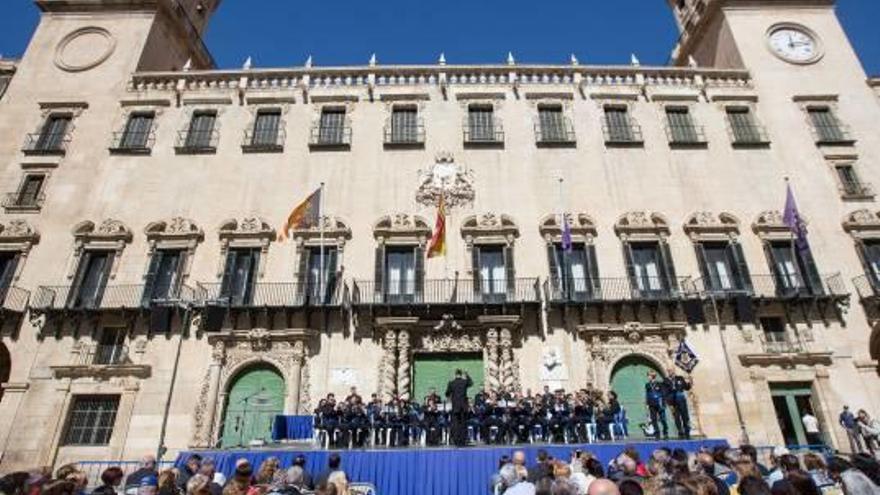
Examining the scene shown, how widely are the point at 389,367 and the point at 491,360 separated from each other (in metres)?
3.34

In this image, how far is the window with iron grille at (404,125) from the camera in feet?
78.3

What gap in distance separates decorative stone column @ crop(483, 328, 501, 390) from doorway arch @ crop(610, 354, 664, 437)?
12.7 feet

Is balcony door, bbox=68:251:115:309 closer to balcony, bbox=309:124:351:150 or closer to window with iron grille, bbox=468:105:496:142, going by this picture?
balcony, bbox=309:124:351:150

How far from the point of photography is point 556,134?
24.0m

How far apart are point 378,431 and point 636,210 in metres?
13.1

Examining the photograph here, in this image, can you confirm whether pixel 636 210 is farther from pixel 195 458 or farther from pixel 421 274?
pixel 195 458

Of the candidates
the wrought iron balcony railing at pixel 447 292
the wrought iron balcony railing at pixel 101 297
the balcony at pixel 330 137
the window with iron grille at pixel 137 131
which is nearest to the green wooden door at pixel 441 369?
the wrought iron balcony railing at pixel 447 292

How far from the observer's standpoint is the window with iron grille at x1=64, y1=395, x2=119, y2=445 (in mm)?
17984

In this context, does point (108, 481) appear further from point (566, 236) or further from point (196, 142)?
point (196, 142)

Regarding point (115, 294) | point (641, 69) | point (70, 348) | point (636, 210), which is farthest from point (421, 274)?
point (641, 69)

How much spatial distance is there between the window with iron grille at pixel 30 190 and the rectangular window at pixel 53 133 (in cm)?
130

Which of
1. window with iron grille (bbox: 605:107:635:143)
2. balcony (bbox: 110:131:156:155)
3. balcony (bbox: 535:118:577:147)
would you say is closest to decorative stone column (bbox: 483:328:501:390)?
balcony (bbox: 535:118:577:147)

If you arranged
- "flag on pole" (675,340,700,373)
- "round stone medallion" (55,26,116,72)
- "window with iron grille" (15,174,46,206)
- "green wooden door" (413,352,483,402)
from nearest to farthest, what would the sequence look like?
"flag on pole" (675,340,700,373) < "green wooden door" (413,352,483,402) < "window with iron grille" (15,174,46,206) < "round stone medallion" (55,26,116,72)

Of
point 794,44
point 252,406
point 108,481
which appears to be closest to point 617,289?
point 252,406
